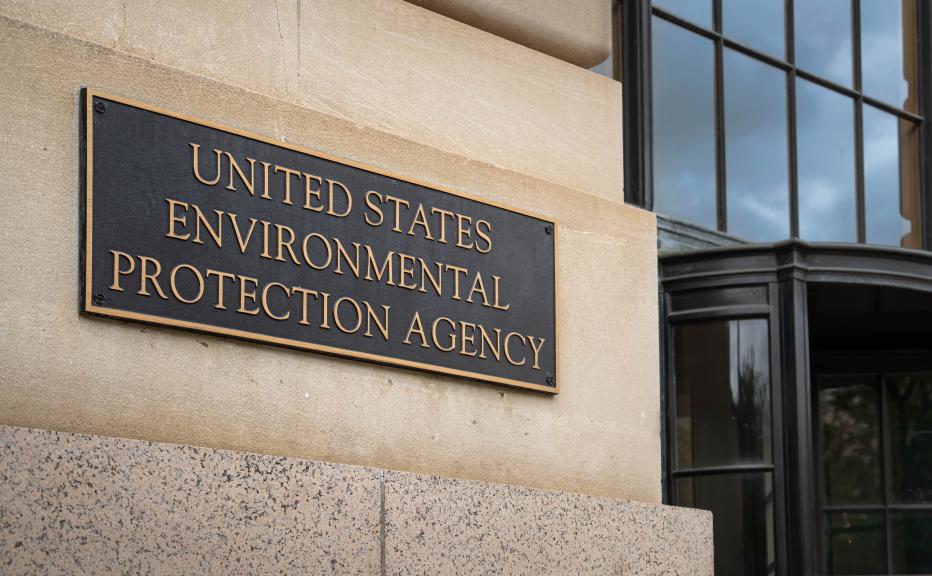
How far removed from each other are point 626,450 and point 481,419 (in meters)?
0.99

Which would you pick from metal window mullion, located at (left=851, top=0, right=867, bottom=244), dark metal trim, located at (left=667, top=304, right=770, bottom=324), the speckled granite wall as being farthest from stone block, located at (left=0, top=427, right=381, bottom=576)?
metal window mullion, located at (left=851, top=0, right=867, bottom=244)

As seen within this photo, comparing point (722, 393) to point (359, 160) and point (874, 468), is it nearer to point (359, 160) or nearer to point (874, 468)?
point (874, 468)

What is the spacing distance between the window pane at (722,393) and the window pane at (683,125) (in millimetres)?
1214

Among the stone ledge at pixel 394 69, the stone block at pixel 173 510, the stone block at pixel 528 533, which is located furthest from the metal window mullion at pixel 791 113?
the stone block at pixel 173 510

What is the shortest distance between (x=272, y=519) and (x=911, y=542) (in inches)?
324

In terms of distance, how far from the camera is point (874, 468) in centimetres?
1317

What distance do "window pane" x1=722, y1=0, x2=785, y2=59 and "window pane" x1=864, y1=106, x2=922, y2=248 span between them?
4.12 ft

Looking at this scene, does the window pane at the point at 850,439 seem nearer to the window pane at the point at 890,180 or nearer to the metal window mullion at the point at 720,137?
the window pane at the point at 890,180

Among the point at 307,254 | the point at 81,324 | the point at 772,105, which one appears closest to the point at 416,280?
the point at 307,254

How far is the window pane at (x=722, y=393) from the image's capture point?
417 inches

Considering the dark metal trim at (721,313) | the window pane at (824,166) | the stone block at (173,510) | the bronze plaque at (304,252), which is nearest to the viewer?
the stone block at (173,510)

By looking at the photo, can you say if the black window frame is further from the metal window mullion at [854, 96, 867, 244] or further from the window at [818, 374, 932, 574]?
the metal window mullion at [854, 96, 867, 244]

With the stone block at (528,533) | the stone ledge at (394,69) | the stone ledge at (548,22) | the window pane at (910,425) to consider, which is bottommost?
the stone block at (528,533)

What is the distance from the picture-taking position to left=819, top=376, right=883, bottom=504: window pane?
1314 cm
